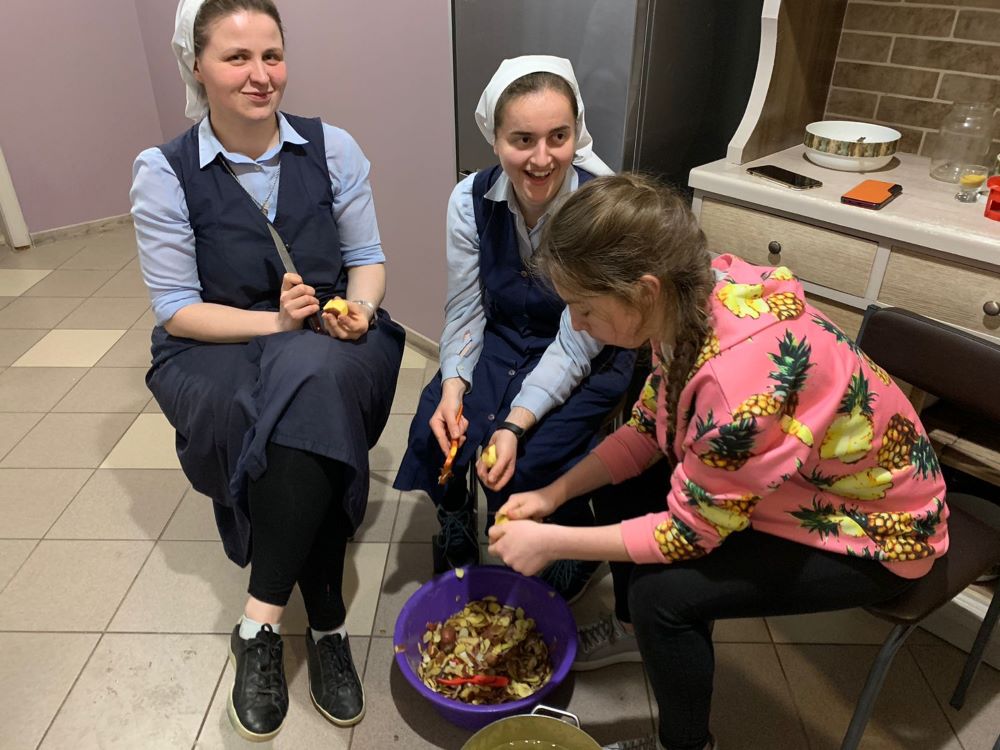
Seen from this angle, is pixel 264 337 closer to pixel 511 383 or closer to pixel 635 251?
pixel 511 383

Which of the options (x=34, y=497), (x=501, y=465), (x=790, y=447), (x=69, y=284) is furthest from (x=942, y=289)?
(x=69, y=284)

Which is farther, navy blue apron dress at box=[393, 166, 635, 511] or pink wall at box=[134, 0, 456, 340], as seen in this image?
pink wall at box=[134, 0, 456, 340]

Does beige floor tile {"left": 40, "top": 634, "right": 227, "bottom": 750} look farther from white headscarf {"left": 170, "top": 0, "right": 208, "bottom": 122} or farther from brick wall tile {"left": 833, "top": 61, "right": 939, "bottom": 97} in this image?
brick wall tile {"left": 833, "top": 61, "right": 939, "bottom": 97}

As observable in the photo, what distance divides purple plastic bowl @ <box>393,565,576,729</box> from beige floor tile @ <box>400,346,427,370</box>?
122cm

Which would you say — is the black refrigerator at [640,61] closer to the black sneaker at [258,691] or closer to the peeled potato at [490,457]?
the peeled potato at [490,457]

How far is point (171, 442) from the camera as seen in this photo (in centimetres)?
227

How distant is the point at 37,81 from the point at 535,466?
3.27 m

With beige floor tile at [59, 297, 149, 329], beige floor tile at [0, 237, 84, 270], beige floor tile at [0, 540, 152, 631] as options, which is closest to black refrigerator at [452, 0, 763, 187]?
beige floor tile at [0, 540, 152, 631]

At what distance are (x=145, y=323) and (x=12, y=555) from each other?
1.27m

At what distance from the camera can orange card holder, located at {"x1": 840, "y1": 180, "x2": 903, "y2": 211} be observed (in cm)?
146

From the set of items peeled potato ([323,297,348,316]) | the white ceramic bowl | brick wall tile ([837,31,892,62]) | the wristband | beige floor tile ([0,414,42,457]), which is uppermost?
brick wall tile ([837,31,892,62])

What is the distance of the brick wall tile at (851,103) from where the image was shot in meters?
1.87

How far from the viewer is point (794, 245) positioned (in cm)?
157

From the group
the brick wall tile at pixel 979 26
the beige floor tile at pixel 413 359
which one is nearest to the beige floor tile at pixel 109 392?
the beige floor tile at pixel 413 359
